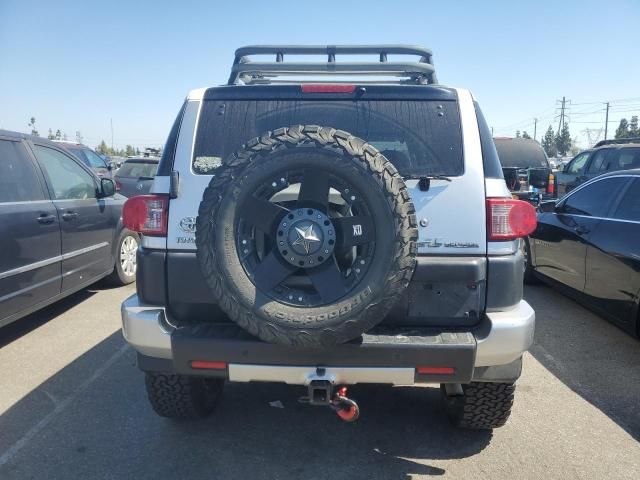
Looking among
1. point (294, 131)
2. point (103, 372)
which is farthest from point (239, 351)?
point (103, 372)

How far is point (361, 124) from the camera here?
8.86 feet

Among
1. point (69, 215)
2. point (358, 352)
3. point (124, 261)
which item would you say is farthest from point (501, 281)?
point (124, 261)

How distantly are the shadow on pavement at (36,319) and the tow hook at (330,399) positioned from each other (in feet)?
11.5

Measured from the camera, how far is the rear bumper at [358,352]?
7.70 feet

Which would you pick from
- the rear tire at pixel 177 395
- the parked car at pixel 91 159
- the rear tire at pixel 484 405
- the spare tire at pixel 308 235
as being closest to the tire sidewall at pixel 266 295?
the spare tire at pixel 308 235

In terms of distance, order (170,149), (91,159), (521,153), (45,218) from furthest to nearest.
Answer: (521,153)
(91,159)
(45,218)
(170,149)

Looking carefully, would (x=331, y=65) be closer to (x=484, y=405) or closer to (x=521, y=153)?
(x=484, y=405)

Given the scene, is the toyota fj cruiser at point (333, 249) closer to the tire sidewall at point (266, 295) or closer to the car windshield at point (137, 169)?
the tire sidewall at point (266, 295)

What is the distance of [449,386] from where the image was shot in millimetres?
3020

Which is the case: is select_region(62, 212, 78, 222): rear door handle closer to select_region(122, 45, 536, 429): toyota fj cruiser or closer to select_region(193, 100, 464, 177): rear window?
select_region(122, 45, 536, 429): toyota fj cruiser

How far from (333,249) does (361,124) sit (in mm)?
791

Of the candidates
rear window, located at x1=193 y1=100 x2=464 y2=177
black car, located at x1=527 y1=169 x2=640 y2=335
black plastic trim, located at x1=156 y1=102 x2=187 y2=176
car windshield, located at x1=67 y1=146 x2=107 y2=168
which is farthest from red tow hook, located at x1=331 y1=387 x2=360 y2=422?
car windshield, located at x1=67 y1=146 x2=107 y2=168

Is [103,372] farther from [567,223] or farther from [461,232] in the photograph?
[567,223]

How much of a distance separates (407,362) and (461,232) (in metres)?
0.68
